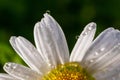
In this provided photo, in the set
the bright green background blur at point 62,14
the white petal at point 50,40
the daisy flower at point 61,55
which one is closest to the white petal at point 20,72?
the daisy flower at point 61,55

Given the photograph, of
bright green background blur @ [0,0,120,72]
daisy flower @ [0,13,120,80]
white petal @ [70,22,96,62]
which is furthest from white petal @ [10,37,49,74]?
bright green background blur @ [0,0,120,72]

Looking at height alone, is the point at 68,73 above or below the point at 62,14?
below

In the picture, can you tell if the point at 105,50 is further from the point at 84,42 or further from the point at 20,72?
the point at 20,72

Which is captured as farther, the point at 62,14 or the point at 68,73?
the point at 62,14

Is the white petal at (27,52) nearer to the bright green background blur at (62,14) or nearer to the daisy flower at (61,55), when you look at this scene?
the daisy flower at (61,55)

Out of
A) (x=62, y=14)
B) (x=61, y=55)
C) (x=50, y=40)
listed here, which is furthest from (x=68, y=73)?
(x=62, y=14)

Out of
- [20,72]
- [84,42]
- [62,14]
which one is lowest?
[20,72]
